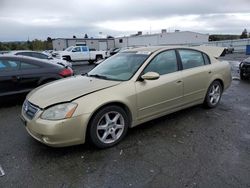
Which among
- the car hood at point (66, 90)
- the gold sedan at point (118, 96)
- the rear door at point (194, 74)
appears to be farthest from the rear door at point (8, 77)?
the rear door at point (194, 74)

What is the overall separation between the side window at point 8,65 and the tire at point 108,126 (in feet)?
11.4

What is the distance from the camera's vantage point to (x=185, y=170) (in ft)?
9.43

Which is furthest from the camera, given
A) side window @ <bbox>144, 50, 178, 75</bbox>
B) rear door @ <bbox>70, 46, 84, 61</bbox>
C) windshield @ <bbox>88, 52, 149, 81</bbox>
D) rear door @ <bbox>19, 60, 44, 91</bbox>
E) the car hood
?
rear door @ <bbox>70, 46, 84, 61</bbox>

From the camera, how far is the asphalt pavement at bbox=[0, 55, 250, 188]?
106 inches

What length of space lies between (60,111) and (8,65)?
3408 millimetres

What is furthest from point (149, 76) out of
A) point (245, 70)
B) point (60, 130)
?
point (245, 70)

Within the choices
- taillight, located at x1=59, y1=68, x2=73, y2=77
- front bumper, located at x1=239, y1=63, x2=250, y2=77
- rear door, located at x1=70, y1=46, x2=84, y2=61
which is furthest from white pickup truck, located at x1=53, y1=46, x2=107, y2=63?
front bumper, located at x1=239, y1=63, x2=250, y2=77

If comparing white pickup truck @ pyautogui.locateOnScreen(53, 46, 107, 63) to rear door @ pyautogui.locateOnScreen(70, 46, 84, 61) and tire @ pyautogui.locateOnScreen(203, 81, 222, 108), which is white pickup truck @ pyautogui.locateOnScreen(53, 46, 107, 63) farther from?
tire @ pyautogui.locateOnScreen(203, 81, 222, 108)

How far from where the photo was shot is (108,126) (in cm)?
347

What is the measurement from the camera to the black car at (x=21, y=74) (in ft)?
18.1

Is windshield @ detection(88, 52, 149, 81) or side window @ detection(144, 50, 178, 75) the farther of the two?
side window @ detection(144, 50, 178, 75)

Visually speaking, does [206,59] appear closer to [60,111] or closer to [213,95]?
[213,95]

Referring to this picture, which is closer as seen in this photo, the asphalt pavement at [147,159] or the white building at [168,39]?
the asphalt pavement at [147,159]

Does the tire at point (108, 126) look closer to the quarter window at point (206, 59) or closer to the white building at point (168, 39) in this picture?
the quarter window at point (206, 59)
